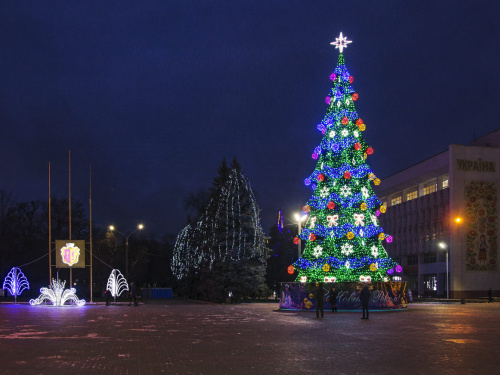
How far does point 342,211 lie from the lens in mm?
33219

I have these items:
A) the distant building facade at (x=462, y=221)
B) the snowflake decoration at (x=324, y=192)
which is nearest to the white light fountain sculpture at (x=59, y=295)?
the snowflake decoration at (x=324, y=192)

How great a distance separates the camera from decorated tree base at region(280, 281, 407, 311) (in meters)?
31.6

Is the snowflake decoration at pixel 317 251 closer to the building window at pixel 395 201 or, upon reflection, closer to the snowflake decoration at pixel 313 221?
the snowflake decoration at pixel 313 221

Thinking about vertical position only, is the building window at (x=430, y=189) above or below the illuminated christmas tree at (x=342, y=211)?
above

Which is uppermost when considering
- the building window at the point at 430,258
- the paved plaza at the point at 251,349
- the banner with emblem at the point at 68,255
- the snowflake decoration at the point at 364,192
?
the snowflake decoration at the point at 364,192

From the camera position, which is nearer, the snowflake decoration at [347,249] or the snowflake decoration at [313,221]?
the snowflake decoration at [347,249]

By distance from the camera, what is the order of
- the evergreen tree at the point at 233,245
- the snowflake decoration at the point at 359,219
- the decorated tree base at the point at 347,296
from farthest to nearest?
the evergreen tree at the point at 233,245 < the snowflake decoration at the point at 359,219 < the decorated tree base at the point at 347,296

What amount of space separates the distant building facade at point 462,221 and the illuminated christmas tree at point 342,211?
32.9 metres

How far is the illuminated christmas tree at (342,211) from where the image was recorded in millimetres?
32812

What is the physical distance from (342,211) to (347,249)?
7.01 feet

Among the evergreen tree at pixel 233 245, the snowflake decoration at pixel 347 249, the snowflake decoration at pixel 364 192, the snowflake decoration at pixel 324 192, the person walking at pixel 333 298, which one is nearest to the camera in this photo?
the person walking at pixel 333 298

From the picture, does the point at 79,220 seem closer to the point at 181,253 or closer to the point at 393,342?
the point at 181,253

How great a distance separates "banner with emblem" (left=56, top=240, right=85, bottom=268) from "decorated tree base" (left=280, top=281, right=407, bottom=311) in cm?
1769

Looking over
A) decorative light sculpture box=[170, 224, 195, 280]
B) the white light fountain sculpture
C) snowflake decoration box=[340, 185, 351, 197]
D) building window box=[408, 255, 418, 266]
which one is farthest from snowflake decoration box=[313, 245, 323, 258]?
building window box=[408, 255, 418, 266]
